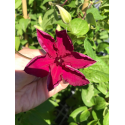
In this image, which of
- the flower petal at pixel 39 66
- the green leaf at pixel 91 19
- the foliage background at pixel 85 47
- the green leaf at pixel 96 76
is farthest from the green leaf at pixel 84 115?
the green leaf at pixel 91 19

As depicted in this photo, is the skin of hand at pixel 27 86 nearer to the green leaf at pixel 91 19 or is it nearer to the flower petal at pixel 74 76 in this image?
the flower petal at pixel 74 76

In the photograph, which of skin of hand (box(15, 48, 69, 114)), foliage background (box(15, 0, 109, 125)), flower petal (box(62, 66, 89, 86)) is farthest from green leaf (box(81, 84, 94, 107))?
flower petal (box(62, 66, 89, 86))

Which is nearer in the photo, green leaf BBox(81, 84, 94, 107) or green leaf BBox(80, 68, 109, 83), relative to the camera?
green leaf BBox(80, 68, 109, 83)

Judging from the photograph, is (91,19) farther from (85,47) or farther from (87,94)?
(87,94)

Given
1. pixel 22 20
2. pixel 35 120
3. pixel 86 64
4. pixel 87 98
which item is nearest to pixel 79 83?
pixel 86 64

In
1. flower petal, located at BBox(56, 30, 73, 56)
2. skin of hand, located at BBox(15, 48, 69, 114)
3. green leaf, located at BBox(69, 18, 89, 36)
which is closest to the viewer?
flower petal, located at BBox(56, 30, 73, 56)

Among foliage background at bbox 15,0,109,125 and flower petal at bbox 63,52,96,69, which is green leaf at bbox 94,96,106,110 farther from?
flower petal at bbox 63,52,96,69
